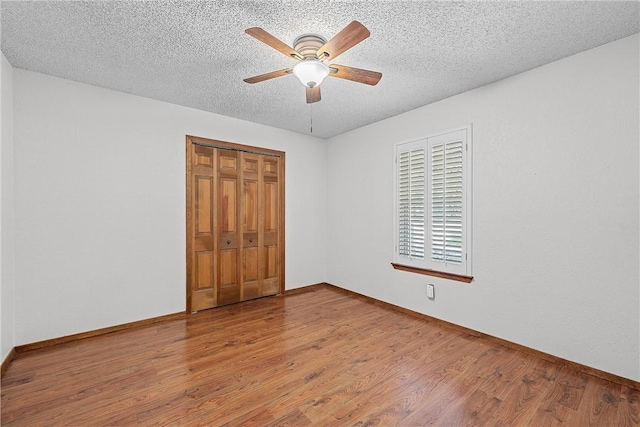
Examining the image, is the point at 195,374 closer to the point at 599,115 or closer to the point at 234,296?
the point at 234,296

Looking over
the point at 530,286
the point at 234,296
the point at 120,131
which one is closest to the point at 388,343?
the point at 530,286

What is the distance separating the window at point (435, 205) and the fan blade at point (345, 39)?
6.30ft

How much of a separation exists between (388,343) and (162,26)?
129 inches

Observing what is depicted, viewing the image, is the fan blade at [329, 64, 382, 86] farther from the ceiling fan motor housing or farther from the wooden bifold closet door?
the wooden bifold closet door

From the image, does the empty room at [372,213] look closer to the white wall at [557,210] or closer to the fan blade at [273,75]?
the white wall at [557,210]

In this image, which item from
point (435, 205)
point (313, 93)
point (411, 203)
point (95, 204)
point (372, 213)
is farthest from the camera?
point (372, 213)

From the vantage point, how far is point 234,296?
4055 millimetres

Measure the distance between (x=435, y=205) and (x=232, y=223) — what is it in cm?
268

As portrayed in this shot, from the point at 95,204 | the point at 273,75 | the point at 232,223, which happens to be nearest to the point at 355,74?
the point at 273,75

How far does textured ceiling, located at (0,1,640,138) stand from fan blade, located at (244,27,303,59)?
0.24 m

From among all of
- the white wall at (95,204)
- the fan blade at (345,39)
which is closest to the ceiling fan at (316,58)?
the fan blade at (345,39)

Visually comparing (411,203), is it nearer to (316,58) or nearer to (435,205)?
(435,205)

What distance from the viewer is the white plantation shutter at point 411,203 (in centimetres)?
352

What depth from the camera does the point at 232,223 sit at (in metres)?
4.04
